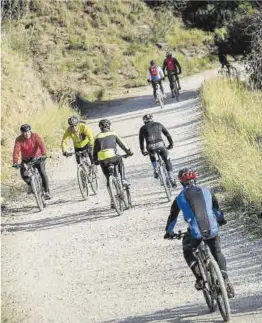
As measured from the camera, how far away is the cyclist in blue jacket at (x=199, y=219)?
8414 mm

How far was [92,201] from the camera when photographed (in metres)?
16.2

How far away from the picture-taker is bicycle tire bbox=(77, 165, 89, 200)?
1605 cm

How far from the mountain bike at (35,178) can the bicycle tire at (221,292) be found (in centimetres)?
787

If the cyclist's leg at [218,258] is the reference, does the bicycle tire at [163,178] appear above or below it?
below

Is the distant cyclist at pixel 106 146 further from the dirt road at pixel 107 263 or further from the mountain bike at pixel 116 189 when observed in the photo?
the dirt road at pixel 107 263

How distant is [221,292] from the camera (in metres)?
8.23

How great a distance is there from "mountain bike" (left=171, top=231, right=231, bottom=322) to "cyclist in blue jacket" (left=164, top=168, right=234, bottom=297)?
68mm

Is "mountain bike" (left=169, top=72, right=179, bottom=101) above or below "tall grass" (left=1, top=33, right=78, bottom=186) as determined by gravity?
below

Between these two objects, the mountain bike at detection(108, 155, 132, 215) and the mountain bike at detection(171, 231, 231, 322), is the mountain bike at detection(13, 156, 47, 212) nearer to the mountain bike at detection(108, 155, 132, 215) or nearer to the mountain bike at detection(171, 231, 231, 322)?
the mountain bike at detection(108, 155, 132, 215)

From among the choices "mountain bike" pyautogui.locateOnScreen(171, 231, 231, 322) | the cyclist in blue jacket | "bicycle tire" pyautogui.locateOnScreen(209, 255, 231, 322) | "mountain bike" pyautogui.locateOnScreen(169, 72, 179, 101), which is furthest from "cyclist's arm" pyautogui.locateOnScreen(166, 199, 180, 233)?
"mountain bike" pyautogui.locateOnScreen(169, 72, 179, 101)

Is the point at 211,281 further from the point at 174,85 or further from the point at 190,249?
the point at 174,85

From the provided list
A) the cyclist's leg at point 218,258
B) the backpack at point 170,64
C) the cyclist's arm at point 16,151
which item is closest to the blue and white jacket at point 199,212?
the cyclist's leg at point 218,258

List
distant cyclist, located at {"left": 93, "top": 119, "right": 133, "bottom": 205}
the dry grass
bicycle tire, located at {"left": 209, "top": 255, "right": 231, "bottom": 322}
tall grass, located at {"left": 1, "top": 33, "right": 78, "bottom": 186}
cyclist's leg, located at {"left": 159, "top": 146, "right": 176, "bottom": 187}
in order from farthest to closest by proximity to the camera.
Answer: the dry grass, tall grass, located at {"left": 1, "top": 33, "right": 78, "bottom": 186}, cyclist's leg, located at {"left": 159, "top": 146, "right": 176, "bottom": 187}, distant cyclist, located at {"left": 93, "top": 119, "right": 133, "bottom": 205}, bicycle tire, located at {"left": 209, "top": 255, "right": 231, "bottom": 322}

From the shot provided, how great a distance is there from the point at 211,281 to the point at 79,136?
8.05m
